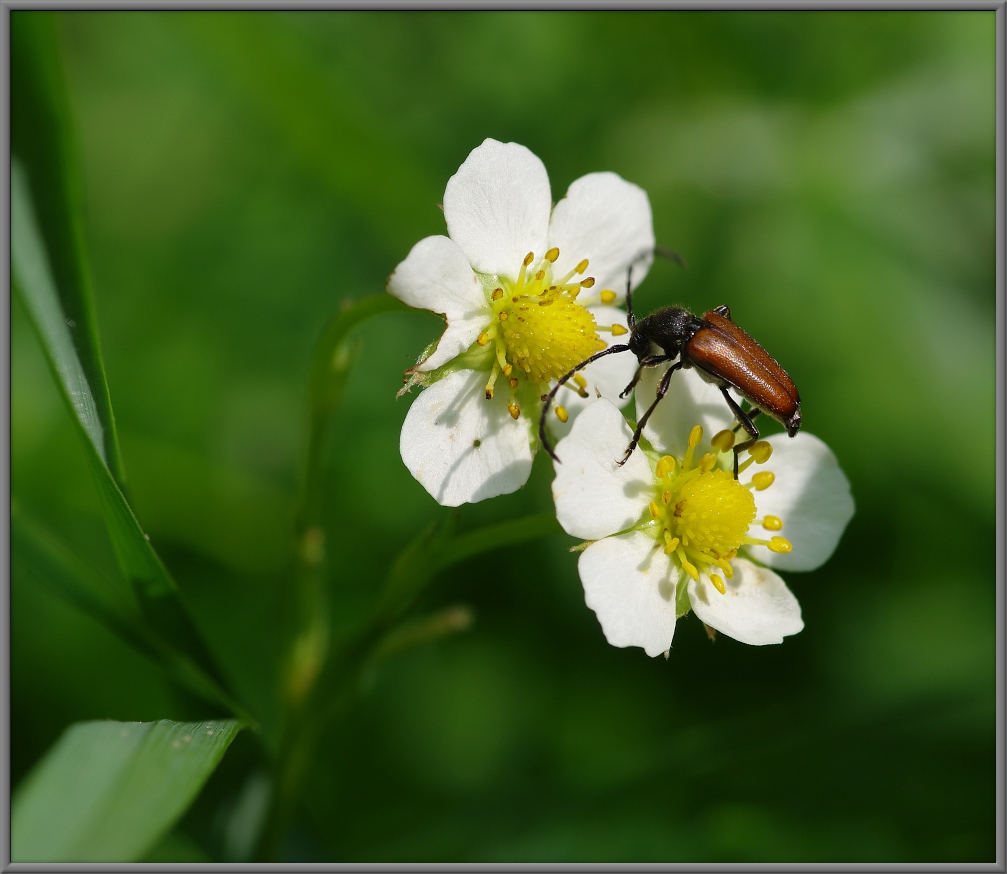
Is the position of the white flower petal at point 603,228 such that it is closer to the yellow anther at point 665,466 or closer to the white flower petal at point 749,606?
the yellow anther at point 665,466

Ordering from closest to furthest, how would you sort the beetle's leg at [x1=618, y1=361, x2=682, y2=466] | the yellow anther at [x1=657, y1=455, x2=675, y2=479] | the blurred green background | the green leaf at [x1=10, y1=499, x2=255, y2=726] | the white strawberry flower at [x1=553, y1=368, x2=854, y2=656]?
the green leaf at [x1=10, y1=499, x2=255, y2=726] < the white strawberry flower at [x1=553, y1=368, x2=854, y2=656] < the beetle's leg at [x1=618, y1=361, x2=682, y2=466] < the yellow anther at [x1=657, y1=455, x2=675, y2=479] < the blurred green background

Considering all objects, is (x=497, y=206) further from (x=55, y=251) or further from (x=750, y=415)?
(x=55, y=251)

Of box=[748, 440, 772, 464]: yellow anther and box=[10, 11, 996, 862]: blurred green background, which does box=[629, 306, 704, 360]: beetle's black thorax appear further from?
box=[10, 11, 996, 862]: blurred green background

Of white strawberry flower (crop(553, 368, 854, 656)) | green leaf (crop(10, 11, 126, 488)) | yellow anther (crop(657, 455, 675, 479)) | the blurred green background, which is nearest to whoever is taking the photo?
green leaf (crop(10, 11, 126, 488))

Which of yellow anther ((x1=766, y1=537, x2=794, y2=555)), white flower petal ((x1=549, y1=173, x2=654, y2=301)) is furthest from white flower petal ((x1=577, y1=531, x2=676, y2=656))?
white flower petal ((x1=549, y1=173, x2=654, y2=301))

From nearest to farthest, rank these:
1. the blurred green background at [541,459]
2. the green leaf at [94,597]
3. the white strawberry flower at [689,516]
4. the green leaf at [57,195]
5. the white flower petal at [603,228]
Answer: the green leaf at [57,195] < the green leaf at [94,597] < the white strawberry flower at [689,516] < the white flower petal at [603,228] < the blurred green background at [541,459]

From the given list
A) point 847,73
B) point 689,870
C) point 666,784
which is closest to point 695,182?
point 847,73

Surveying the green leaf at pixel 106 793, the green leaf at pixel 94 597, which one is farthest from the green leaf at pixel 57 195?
the green leaf at pixel 106 793
